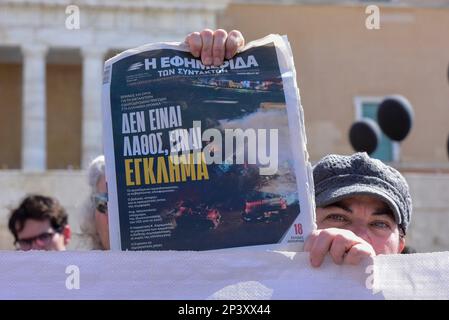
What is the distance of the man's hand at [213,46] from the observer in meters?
1.90

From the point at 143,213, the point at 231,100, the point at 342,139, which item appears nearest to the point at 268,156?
the point at 231,100

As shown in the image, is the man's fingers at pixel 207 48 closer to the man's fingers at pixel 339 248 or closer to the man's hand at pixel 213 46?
the man's hand at pixel 213 46

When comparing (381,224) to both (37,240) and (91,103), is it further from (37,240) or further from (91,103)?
(91,103)

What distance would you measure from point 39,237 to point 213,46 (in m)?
1.92

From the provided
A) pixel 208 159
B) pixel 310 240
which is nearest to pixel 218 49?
pixel 208 159

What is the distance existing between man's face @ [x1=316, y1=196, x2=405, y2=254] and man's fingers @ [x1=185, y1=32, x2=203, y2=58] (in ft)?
1.45

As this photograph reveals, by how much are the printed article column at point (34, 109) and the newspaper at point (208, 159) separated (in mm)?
19703

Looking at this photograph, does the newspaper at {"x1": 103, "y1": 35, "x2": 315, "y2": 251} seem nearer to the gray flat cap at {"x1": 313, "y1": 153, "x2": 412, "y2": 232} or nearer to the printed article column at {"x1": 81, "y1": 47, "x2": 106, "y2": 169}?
the gray flat cap at {"x1": 313, "y1": 153, "x2": 412, "y2": 232}

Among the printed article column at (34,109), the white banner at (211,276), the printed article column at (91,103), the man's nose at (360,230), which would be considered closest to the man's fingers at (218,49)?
the white banner at (211,276)

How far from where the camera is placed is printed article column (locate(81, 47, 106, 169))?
851 inches

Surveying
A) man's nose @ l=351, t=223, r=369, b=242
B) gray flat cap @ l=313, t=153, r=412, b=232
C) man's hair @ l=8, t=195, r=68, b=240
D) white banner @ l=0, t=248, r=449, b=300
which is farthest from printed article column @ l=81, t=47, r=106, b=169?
white banner @ l=0, t=248, r=449, b=300

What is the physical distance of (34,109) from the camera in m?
21.9

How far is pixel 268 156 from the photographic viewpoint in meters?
1.84

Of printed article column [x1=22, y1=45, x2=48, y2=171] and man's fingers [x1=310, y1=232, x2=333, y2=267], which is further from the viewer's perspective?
printed article column [x1=22, y1=45, x2=48, y2=171]
